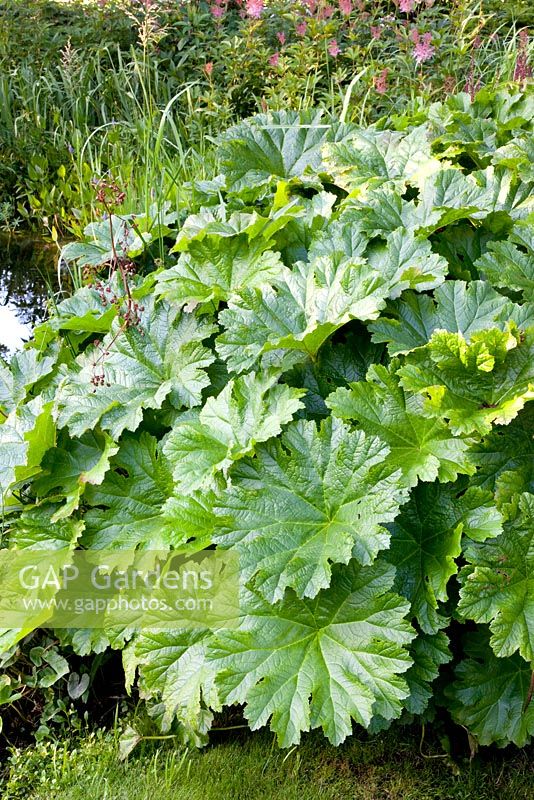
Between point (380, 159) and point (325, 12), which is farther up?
point (380, 159)

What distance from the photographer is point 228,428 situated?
198cm

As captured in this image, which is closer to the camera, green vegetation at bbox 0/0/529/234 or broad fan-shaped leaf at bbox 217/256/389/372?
broad fan-shaped leaf at bbox 217/256/389/372

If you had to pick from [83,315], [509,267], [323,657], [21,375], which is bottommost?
[323,657]

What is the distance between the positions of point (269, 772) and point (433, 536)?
0.69 m

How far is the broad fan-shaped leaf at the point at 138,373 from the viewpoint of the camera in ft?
6.98

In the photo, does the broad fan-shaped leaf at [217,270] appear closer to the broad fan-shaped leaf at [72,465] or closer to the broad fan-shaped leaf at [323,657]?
the broad fan-shaped leaf at [72,465]

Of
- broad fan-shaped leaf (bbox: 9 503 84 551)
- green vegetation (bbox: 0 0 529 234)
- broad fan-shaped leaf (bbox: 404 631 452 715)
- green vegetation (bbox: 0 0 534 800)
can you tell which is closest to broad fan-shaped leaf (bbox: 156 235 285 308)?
green vegetation (bbox: 0 0 534 800)

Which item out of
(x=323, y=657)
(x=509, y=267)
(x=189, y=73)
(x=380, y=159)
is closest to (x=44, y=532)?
(x=323, y=657)

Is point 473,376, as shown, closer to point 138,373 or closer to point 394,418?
point 394,418

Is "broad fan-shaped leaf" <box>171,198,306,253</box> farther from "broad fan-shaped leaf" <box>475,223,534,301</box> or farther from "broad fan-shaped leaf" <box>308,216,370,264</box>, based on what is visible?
"broad fan-shaped leaf" <box>475,223,534,301</box>

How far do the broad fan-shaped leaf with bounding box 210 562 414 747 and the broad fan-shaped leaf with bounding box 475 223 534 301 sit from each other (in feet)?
2.73

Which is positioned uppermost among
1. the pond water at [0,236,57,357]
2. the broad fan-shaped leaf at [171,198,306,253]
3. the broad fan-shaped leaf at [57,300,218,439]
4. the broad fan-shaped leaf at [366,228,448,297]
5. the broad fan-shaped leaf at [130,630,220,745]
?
the broad fan-shaped leaf at [171,198,306,253]

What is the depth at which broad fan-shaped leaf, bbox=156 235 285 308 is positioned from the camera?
2.21 m

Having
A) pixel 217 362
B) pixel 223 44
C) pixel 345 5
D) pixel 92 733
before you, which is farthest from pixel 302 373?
pixel 223 44
